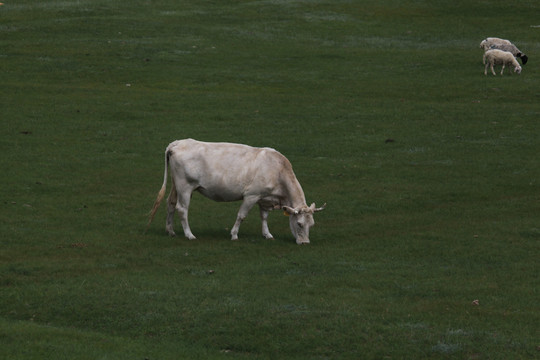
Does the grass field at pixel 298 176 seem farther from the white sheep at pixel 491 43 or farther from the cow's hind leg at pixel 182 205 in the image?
the white sheep at pixel 491 43

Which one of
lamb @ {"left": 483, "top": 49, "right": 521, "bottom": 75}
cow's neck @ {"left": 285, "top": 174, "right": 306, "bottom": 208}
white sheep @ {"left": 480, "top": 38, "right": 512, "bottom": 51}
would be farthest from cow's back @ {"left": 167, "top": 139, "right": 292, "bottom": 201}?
white sheep @ {"left": 480, "top": 38, "right": 512, "bottom": 51}

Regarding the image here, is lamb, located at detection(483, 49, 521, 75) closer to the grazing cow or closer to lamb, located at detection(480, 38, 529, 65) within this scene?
lamb, located at detection(480, 38, 529, 65)

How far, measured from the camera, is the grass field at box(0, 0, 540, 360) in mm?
14016

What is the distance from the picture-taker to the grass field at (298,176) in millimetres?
14016

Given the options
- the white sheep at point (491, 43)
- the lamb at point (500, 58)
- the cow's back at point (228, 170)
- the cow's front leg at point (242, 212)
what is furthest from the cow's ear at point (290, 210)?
the white sheep at point (491, 43)

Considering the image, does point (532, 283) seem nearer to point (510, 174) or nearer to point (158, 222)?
point (158, 222)

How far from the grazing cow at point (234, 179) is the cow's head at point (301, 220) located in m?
0.04

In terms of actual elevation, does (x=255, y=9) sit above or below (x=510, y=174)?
above

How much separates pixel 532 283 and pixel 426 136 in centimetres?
1752

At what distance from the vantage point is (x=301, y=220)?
20109 mm

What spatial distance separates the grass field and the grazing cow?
826mm

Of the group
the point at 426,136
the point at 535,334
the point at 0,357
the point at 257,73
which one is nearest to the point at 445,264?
the point at 535,334

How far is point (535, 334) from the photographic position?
44.8ft

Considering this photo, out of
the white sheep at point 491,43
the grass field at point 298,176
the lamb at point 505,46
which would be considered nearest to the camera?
the grass field at point 298,176
